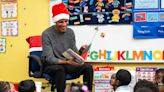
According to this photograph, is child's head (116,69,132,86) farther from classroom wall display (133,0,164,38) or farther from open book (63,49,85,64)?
classroom wall display (133,0,164,38)

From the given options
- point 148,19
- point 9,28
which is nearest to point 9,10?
point 9,28

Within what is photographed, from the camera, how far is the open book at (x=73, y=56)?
4074 millimetres

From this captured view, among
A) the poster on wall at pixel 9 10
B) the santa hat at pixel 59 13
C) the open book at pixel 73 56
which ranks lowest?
the open book at pixel 73 56

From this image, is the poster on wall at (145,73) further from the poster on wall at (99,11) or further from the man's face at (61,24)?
the man's face at (61,24)

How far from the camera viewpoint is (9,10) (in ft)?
17.2

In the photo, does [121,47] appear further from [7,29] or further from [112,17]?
[7,29]

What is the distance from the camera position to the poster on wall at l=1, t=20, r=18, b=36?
17.2 feet

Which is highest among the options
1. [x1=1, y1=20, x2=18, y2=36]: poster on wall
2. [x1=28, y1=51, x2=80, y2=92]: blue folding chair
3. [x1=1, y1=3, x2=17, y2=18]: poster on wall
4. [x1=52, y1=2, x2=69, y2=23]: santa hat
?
[x1=1, y1=3, x2=17, y2=18]: poster on wall

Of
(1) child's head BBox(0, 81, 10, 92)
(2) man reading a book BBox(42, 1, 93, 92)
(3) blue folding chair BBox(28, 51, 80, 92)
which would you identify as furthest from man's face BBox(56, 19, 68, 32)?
(1) child's head BBox(0, 81, 10, 92)

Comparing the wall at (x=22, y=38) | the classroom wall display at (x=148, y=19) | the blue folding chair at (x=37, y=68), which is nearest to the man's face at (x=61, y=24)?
the blue folding chair at (x=37, y=68)

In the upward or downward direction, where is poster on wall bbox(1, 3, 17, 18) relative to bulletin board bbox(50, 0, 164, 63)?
upward

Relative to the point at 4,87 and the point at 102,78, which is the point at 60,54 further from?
the point at 4,87

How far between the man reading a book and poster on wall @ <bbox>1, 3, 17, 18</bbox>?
102cm

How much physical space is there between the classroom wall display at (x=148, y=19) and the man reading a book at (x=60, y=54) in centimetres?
93
